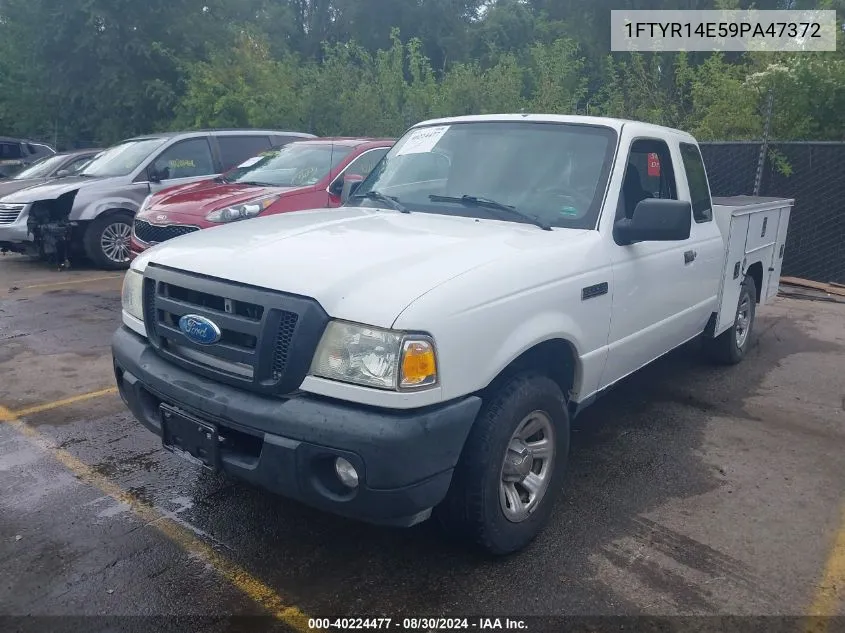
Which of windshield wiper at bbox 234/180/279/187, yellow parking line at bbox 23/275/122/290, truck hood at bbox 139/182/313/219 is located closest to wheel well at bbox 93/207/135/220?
yellow parking line at bbox 23/275/122/290

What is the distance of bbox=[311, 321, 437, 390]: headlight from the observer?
8.54 feet

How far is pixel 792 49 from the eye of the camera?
10906 mm

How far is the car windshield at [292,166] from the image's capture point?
8.07 meters

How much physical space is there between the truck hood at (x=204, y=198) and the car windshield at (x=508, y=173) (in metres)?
3.43

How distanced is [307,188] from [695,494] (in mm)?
5269

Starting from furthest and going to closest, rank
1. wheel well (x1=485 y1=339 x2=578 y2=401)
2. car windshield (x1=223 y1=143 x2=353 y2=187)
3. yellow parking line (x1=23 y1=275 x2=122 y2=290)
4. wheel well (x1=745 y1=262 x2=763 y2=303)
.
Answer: yellow parking line (x1=23 y1=275 x2=122 y2=290), car windshield (x1=223 y1=143 x2=353 y2=187), wheel well (x1=745 y1=262 x2=763 y2=303), wheel well (x1=485 y1=339 x2=578 y2=401)

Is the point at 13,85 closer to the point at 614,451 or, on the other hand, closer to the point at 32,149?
the point at 32,149

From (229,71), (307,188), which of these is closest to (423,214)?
(307,188)

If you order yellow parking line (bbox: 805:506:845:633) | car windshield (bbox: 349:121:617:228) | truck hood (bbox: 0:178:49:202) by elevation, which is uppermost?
car windshield (bbox: 349:121:617:228)

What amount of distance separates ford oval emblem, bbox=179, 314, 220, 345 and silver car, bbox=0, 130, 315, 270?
7.51 metres

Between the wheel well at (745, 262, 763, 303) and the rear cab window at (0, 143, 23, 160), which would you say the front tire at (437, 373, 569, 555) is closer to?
the wheel well at (745, 262, 763, 303)

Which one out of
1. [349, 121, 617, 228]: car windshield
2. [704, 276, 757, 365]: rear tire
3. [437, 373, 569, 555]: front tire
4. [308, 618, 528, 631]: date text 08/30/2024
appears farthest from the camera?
[704, 276, 757, 365]: rear tire

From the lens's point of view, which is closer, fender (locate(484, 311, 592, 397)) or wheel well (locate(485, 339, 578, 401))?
fender (locate(484, 311, 592, 397))

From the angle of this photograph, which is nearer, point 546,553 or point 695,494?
point 546,553
